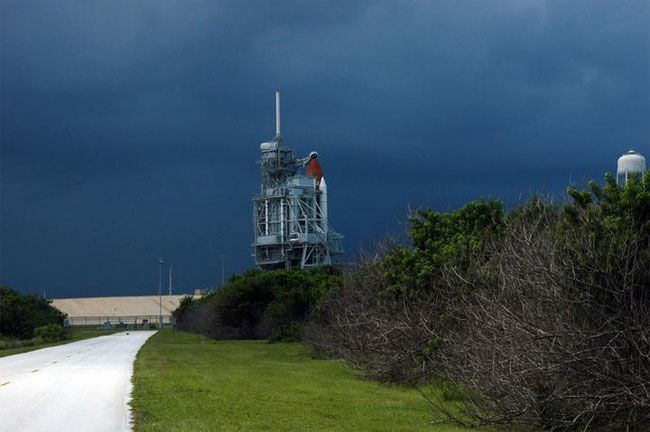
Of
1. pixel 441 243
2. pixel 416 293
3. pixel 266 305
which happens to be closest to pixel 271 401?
pixel 416 293

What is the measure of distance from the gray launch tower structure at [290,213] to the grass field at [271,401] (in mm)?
67571

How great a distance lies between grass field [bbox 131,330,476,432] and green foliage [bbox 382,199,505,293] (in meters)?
3.13

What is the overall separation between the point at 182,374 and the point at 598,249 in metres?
19.2

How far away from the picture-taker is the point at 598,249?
45.4 ft

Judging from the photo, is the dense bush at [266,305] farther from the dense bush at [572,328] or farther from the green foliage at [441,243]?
the dense bush at [572,328]

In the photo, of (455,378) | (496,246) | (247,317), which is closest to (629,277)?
(455,378)

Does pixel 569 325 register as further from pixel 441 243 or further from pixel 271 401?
pixel 441 243

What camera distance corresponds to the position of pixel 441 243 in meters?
26.3

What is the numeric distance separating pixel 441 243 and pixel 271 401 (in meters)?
7.87

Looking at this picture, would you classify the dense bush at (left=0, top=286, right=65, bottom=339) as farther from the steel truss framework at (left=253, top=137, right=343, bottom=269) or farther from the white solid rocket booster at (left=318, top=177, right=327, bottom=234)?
the white solid rocket booster at (left=318, top=177, right=327, bottom=234)

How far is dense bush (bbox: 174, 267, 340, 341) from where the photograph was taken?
60281 mm

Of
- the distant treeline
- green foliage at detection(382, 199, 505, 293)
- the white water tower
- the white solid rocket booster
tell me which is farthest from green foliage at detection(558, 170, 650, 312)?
the white solid rocket booster

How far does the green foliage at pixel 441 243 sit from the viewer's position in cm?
2311

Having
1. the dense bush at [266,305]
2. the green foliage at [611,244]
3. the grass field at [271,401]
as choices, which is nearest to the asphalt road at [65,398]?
the grass field at [271,401]
